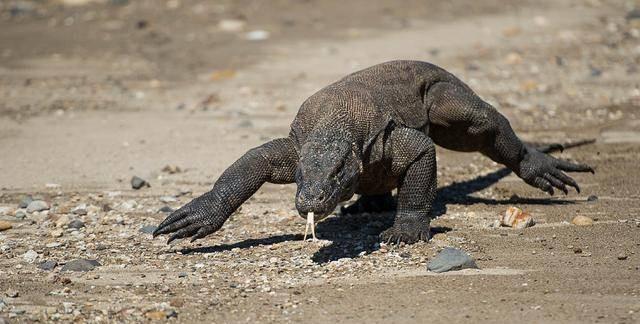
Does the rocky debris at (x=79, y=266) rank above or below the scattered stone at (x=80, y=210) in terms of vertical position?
above

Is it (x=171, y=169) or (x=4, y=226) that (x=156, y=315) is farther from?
(x=171, y=169)

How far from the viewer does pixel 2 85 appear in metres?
13.8

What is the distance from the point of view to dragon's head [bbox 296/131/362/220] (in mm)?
6121

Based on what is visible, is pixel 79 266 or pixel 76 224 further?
pixel 76 224

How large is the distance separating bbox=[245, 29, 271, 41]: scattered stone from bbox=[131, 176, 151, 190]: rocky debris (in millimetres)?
7154

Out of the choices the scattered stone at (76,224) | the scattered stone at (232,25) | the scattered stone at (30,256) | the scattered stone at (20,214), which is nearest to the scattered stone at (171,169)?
the scattered stone at (20,214)

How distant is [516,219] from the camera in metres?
7.46

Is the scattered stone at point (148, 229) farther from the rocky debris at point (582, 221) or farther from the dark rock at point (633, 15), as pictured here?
the dark rock at point (633, 15)

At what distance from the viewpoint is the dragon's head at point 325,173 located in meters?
6.12

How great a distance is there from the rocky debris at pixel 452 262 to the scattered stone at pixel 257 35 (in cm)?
986

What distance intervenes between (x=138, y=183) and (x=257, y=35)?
7446mm

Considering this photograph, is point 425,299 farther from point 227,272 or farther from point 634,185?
point 634,185

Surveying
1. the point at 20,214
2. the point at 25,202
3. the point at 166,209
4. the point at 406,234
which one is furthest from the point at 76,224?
the point at 406,234

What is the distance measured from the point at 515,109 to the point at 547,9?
6424 mm
